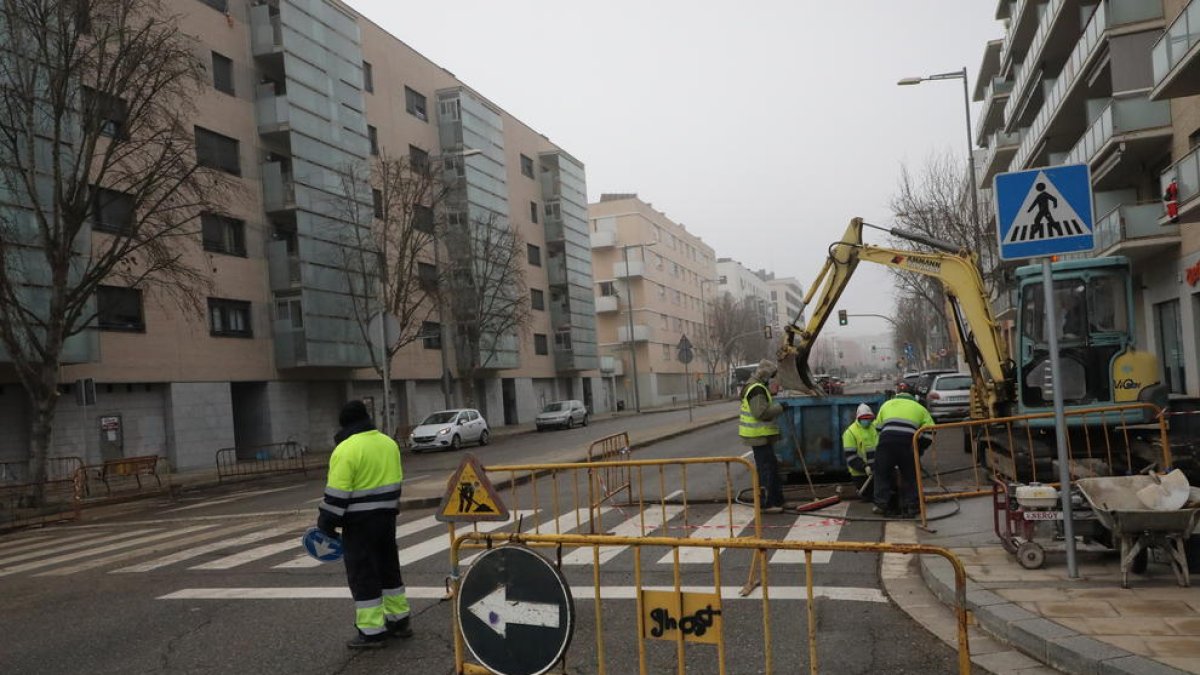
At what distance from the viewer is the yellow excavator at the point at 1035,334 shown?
11102mm

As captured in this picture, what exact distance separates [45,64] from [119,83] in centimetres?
138

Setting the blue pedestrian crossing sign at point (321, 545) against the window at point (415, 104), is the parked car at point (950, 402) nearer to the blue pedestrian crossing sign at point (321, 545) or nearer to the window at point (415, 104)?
the blue pedestrian crossing sign at point (321, 545)

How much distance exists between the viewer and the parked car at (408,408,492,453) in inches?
1166

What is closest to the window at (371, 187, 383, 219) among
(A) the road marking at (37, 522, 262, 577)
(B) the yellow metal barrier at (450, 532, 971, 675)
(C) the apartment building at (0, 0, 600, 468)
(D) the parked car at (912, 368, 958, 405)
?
(C) the apartment building at (0, 0, 600, 468)

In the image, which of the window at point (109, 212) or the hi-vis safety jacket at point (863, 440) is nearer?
the hi-vis safety jacket at point (863, 440)

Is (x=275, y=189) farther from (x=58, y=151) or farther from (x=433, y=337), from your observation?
(x=58, y=151)

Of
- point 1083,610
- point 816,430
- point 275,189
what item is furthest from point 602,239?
point 1083,610

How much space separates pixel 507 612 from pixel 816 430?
8649 mm

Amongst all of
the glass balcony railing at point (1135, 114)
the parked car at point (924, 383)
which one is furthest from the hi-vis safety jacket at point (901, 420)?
the parked car at point (924, 383)

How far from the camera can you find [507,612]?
4422 millimetres

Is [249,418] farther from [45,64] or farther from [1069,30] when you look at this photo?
[1069,30]

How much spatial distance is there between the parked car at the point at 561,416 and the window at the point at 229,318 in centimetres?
1453

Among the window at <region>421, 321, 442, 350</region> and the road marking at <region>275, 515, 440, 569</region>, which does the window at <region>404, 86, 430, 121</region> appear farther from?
the road marking at <region>275, 515, 440, 569</region>

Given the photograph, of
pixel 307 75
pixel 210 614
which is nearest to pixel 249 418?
pixel 307 75
